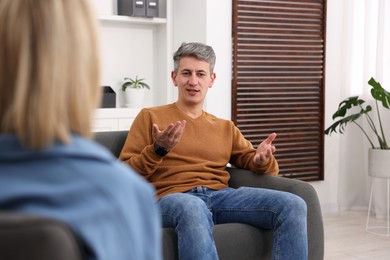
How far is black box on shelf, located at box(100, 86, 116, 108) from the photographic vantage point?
14.5ft

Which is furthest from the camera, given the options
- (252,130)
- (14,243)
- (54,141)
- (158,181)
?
(252,130)

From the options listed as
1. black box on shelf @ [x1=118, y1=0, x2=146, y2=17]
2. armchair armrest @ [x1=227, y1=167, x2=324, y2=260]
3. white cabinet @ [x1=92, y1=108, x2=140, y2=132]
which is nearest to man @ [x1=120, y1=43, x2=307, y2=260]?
armchair armrest @ [x1=227, y1=167, x2=324, y2=260]

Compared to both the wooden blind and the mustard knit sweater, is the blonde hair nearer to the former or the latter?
the mustard knit sweater

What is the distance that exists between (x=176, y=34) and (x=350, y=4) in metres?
1.48

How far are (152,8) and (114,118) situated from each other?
922 mm

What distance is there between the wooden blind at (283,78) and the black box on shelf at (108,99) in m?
0.92

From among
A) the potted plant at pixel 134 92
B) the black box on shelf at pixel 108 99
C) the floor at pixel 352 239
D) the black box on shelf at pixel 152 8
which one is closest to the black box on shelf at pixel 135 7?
the black box on shelf at pixel 152 8

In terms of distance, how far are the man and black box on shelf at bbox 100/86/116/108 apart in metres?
1.72

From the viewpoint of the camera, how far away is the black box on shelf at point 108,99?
4.41 m

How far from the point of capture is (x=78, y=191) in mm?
837

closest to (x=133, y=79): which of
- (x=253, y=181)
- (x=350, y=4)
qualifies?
(x=350, y=4)

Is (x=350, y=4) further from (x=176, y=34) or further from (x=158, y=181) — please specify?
(x=158, y=181)

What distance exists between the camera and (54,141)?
868mm

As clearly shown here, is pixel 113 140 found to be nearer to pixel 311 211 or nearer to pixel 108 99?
pixel 311 211
